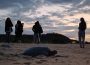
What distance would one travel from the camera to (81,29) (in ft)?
75.8

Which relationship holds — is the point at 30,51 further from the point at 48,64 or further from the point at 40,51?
the point at 48,64

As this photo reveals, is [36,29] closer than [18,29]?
Yes

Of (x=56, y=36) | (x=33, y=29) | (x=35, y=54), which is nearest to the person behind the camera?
(x=35, y=54)

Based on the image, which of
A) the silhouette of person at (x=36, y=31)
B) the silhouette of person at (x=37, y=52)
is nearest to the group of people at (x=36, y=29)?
the silhouette of person at (x=36, y=31)

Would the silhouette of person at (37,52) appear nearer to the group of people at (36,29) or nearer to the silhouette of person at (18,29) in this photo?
the group of people at (36,29)

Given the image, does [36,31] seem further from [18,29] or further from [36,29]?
[18,29]

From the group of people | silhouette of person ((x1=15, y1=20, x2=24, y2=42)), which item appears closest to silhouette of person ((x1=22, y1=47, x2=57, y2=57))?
the group of people

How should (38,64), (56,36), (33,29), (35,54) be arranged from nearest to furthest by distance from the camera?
(38,64)
(35,54)
(33,29)
(56,36)

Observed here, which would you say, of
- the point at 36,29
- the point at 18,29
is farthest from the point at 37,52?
the point at 18,29

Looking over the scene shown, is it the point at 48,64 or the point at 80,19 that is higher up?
the point at 80,19

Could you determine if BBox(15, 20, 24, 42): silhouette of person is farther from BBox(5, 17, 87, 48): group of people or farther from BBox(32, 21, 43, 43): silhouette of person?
BBox(32, 21, 43, 43): silhouette of person

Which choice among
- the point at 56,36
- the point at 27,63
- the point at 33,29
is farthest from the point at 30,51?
the point at 56,36

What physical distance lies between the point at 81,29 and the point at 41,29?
795cm

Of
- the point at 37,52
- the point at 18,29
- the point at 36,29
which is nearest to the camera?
the point at 37,52
